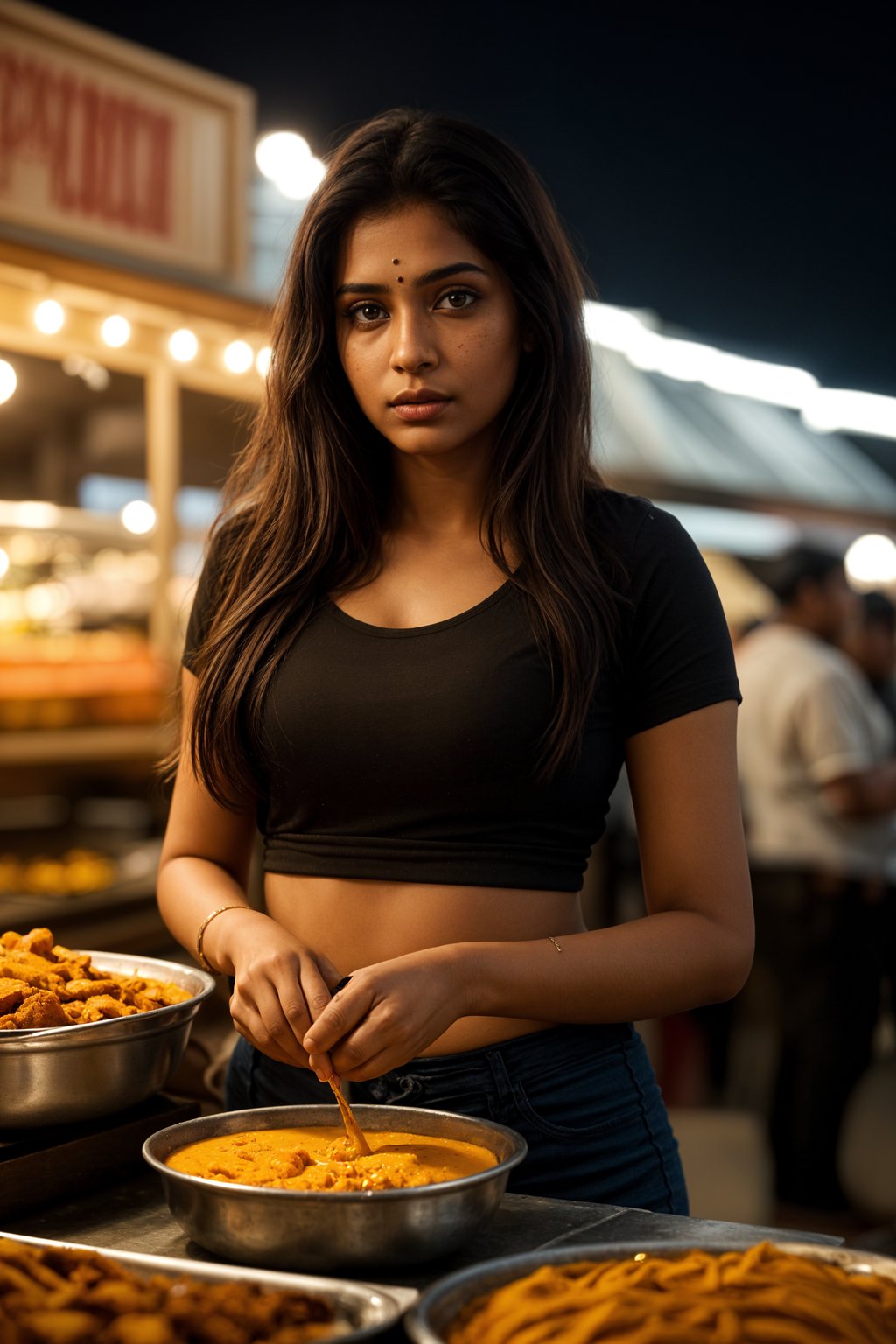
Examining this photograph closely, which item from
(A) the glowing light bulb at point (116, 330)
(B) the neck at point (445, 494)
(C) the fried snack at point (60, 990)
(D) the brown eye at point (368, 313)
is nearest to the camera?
(C) the fried snack at point (60, 990)

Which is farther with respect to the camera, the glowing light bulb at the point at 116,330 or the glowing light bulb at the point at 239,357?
the glowing light bulb at the point at 239,357

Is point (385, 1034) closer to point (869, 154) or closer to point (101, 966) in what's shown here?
point (101, 966)

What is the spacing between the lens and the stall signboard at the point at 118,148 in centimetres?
368

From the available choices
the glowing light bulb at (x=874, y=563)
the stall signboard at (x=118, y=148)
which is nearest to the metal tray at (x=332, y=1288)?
the stall signboard at (x=118, y=148)

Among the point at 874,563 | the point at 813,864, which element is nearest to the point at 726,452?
the point at 874,563

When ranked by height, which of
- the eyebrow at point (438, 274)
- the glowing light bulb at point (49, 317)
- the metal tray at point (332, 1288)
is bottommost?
the metal tray at point (332, 1288)

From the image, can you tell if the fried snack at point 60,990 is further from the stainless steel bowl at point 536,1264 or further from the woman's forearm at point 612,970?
the stainless steel bowl at point 536,1264

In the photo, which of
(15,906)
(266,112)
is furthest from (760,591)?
(15,906)

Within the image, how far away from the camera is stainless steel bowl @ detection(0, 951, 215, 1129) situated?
1.18 meters

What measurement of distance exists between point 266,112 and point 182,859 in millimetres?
4846

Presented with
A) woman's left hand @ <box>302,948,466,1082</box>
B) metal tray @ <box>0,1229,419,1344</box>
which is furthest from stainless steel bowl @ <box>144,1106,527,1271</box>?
woman's left hand @ <box>302,948,466,1082</box>

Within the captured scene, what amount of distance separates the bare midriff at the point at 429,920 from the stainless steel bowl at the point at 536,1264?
41cm

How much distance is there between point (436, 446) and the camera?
1.45 m

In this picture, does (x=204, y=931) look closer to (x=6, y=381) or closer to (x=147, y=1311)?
(x=147, y=1311)
